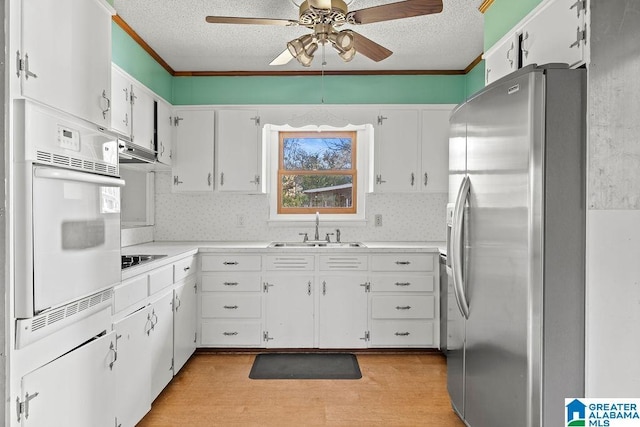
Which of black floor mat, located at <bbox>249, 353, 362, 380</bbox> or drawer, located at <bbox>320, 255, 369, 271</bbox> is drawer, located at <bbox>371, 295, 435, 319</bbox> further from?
black floor mat, located at <bbox>249, 353, 362, 380</bbox>

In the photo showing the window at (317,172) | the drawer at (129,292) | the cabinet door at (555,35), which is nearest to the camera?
the cabinet door at (555,35)

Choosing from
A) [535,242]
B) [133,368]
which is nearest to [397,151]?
[535,242]

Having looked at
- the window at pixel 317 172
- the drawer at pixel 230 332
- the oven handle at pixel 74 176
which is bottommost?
the drawer at pixel 230 332

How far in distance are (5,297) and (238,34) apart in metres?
2.56

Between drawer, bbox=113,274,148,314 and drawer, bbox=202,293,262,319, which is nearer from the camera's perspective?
drawer, bbox=113,274,148,314

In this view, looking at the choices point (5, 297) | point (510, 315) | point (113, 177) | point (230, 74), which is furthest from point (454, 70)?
point (5, 297)

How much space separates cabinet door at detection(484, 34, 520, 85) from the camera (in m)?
2.32

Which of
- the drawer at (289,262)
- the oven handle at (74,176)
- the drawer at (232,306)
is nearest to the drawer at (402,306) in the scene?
the drawer at (289,262)

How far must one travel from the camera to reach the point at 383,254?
11.6 feet

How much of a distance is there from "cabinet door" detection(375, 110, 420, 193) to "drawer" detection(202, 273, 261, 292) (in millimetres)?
1353

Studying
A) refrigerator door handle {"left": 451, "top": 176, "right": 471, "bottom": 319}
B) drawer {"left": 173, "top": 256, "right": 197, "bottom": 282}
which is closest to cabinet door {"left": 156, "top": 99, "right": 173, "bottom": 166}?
Answer: drawer {"left": 173, "top": 256, "right": 197, "bottom": 282}

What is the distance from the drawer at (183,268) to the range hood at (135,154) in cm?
81

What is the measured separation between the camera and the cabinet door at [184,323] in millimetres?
2973

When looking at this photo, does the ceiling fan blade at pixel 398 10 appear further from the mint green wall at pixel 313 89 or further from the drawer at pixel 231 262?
the drawer at pixel 231 262
